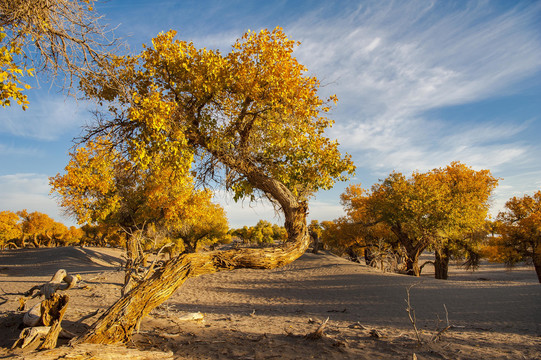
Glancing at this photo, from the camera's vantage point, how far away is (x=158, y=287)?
4.71m

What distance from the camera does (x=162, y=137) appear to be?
17.4 ft

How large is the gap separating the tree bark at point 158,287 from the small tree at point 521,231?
26.1 m

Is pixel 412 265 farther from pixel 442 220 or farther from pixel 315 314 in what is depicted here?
pixel 315 314

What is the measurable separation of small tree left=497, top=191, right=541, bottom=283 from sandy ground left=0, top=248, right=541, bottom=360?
7225mm

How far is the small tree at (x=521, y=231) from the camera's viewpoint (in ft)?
74.3

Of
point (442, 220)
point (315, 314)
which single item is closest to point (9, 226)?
point (315, 314)

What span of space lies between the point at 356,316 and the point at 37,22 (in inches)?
517

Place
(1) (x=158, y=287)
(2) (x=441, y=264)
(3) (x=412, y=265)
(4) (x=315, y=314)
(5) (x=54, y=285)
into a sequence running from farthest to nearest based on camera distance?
(2) (x=441, y=264) → (3) (x=412, y=265) → (4) (x=315, y=314) → (5) (x=54, y=285) → (1) (x=158, y=287)

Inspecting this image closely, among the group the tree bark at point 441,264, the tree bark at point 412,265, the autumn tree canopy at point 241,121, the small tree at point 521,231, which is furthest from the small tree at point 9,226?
the small tree at point 521,231

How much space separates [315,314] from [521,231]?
20.5 m

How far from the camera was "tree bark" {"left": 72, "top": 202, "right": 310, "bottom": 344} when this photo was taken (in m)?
4.56

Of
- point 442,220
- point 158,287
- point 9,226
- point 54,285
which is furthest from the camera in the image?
point 9,226

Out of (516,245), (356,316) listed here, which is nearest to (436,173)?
(516,245)

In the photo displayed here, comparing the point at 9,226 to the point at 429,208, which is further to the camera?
the point at 9,226
